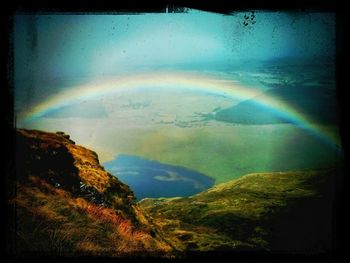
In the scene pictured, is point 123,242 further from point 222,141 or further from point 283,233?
point 222,141

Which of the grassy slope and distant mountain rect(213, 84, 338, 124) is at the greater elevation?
distant mountain rect(213, 84, 338, 124)

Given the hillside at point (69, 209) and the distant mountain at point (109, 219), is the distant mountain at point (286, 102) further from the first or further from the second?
the hillside at point (69, 209)

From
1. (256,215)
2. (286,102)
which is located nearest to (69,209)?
(256,215)

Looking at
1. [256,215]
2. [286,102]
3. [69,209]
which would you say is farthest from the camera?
[286,102]

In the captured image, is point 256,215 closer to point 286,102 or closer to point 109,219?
point 109,219

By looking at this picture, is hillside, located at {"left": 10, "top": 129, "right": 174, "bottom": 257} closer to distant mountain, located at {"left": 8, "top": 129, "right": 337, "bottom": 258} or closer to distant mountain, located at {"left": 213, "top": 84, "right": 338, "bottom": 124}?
distant mountain, located at {"left": 8, "top": 129, "right": 337, "bottom": 258}

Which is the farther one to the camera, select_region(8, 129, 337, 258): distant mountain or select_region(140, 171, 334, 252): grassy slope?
select_region(140, 171, 334, 252): grassy slope

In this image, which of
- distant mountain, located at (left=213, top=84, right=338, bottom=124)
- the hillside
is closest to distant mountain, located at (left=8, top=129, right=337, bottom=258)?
the hillside

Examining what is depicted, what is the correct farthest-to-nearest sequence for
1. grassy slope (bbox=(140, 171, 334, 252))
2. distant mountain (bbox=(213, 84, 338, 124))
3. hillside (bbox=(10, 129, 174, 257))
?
distant mountain (bbox=(213, 84, 338, 124)) < grassy slope (bbox=(140, 171, 334, 252)) < hillside (bbox=(10, 129, 174, 257))
